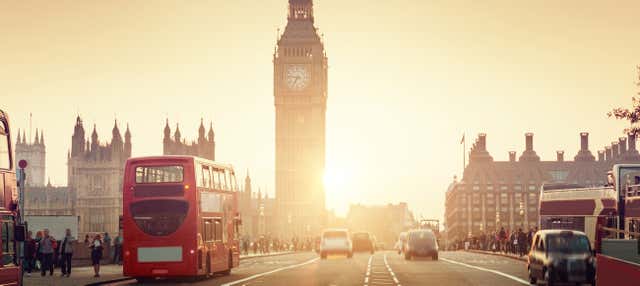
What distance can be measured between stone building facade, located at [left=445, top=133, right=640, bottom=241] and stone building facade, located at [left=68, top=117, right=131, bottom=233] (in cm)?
6788

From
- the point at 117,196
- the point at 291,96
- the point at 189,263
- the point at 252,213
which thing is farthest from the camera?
the point at 252,213

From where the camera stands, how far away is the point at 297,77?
176 m

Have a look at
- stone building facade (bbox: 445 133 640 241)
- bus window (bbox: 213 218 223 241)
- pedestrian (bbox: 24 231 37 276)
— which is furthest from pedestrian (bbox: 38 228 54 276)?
stone building facade (bbox: 445 133 640 241)

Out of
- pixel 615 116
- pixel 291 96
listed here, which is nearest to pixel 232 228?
pixel 615 116

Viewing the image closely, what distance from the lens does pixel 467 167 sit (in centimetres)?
19388

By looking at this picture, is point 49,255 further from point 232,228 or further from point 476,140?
point 476,140

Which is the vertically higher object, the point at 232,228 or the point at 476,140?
the point at 476,140

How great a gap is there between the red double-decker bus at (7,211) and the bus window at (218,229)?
15.7 m

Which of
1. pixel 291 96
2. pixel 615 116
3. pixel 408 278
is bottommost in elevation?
pixel 408 278

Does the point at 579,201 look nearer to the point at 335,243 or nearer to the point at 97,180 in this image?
the point at 335,243

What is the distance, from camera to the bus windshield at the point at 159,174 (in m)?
34.3

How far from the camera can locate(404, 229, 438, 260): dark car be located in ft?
196

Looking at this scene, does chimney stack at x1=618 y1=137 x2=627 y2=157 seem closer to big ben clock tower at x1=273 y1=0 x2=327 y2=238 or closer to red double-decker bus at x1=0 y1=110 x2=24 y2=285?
big ben clock tower at x1=273 y1=0 x2=327 y2=238

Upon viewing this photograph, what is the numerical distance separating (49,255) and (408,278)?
48.2 feet
